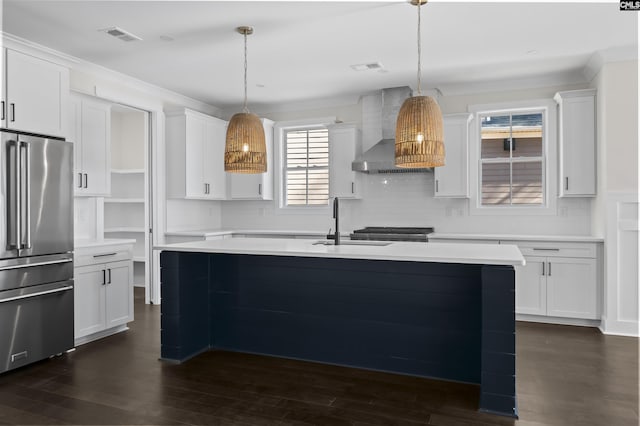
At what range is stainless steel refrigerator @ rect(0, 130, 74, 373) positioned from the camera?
3.45 m

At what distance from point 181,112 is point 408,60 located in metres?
2.94

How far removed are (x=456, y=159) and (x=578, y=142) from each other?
1.30 m

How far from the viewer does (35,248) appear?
365 cm

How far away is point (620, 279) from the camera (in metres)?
4.59

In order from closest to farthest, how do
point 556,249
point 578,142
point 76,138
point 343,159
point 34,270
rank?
1. point 34,270
2. point 76,138
3. point 556,249
4. point 578,142
5. point 343,159

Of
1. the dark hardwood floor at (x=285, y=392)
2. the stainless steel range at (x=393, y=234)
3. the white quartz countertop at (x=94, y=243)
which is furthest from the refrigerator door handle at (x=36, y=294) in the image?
the stainless steel range at (x=393, y=234)

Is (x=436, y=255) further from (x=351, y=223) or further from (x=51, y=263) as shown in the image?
(x=351, y=223)

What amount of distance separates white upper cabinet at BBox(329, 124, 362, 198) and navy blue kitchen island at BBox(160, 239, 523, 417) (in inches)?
101

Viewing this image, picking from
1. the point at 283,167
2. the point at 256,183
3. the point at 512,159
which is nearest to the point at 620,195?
the point at 512,159

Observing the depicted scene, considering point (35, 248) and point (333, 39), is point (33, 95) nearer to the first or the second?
point (35, 248)

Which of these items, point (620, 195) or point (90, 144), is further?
point (90, 144)

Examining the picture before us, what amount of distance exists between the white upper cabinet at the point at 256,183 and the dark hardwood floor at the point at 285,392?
302 cm

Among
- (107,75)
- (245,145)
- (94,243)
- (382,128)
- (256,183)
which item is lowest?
(94,243)

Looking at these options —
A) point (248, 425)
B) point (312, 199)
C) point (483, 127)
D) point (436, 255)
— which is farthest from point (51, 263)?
point (483, 127)
